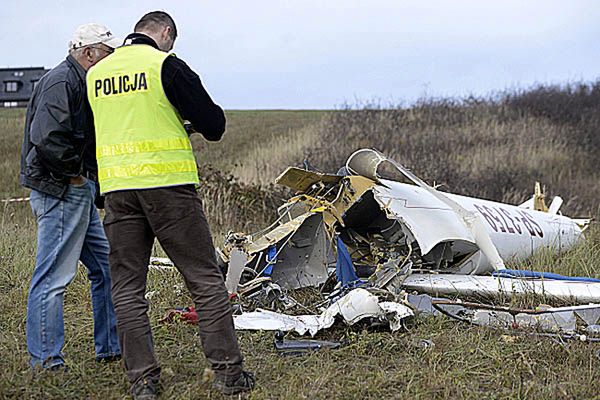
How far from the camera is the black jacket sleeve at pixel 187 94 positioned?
334 cm

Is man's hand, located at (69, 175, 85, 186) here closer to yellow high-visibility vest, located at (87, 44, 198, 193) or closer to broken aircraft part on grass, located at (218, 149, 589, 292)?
yellow high-visibility vest, located at (87, 44, 198, 193)

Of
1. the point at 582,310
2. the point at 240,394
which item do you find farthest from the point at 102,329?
the point at 582,310

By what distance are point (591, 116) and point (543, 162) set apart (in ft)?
19.5

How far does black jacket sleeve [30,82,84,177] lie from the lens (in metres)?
3.71

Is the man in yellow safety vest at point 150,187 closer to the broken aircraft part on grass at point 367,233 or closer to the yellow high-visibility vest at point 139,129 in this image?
the yellow high-visibility vest at point 139,129

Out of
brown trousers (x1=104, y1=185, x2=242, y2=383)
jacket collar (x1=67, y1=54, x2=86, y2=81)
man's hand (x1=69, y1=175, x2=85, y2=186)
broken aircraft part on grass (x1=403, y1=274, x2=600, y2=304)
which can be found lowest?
broken aircraft part on grass (x1=403, y1=274, x2=600, y2=304)

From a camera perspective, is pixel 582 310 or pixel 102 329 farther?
pixel 582 310

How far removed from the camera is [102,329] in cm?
415

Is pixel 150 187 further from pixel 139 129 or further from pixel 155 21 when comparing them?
pixel 155 21

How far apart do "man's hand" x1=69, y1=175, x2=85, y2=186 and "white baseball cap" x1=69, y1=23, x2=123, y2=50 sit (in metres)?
0.73

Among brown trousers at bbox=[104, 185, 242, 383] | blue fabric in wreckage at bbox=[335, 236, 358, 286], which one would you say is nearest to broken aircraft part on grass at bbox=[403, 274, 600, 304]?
blue fabric in wreckage at bbox=[335, 236, 358, 286]

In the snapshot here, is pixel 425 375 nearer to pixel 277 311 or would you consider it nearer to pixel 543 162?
pixel 277 311

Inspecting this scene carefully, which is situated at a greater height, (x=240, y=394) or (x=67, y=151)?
(x=67, y=151)

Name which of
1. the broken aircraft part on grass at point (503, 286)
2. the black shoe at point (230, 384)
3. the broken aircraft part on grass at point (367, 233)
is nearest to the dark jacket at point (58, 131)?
the black shoe at point (230, 384)
